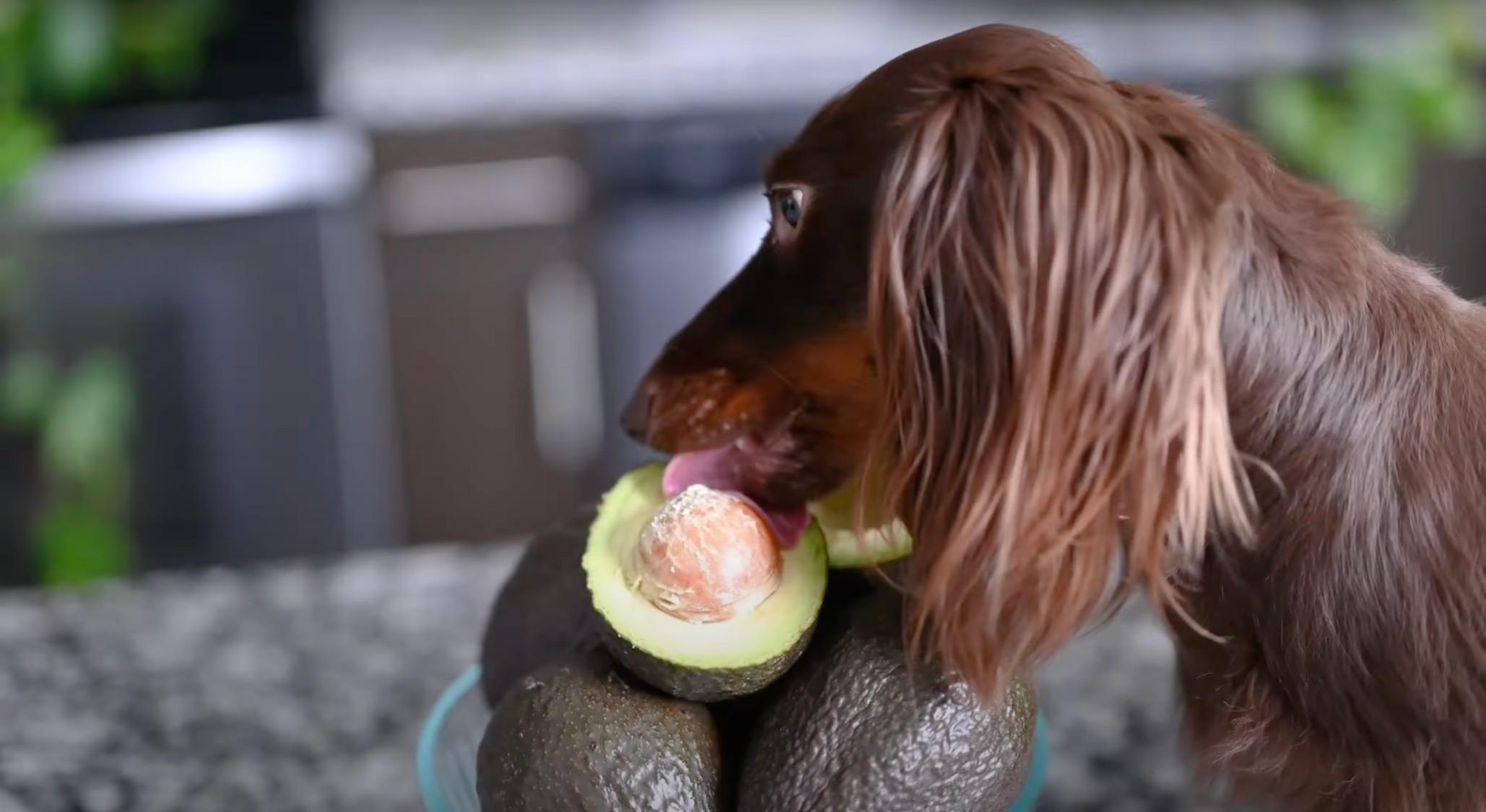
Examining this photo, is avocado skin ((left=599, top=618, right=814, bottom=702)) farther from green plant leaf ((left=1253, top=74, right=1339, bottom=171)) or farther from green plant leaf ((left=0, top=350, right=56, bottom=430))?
green plant leaf ((left=1253, top=74, right=1339, bottom=171))

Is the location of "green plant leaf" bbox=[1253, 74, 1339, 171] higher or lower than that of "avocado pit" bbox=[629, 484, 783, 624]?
lower

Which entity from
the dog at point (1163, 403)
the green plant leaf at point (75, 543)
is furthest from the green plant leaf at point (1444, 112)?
the green plant leaf at point (75, 543)

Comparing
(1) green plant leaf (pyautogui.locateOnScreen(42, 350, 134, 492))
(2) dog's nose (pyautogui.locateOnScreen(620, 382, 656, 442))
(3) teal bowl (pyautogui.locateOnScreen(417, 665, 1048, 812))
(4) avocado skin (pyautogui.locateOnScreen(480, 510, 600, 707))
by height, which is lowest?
(1) green plant leaf (pyautogui.locateOnScreen(42, 350, 134, 492))

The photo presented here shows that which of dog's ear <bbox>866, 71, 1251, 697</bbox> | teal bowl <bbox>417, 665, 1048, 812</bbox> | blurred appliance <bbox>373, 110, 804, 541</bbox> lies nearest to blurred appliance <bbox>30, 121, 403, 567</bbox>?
blurred appliance <bbox>373, 110, 804, 541</bbox>

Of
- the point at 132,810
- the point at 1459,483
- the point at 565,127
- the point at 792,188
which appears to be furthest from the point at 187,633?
the point at 565,127

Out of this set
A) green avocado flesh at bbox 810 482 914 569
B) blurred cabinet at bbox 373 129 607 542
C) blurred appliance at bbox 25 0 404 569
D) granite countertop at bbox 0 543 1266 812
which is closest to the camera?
green avocado flesh at bbox 810 482 914 569

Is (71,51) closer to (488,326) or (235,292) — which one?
(235,292)

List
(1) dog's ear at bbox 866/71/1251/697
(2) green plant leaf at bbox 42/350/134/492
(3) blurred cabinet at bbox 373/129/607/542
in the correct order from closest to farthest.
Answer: (1) dog's ear at bbox 866/71/1251/697 → (2) green plant leaf at bbox 42/350/134/492 → (3) blurred cabinet at bbox 373/129/607/542

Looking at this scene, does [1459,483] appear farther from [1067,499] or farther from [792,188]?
[792,188]

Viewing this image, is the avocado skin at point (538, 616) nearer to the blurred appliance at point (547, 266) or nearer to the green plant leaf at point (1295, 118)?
the blurred appliance at point (547, 266)
